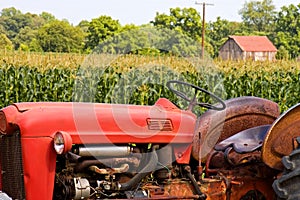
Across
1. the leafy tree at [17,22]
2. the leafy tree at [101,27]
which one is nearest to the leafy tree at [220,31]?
the leafy tree at [101,27]

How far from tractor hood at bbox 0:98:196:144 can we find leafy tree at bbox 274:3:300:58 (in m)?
80.5

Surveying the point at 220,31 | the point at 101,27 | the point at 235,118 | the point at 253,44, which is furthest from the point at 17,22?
the point at 235,118

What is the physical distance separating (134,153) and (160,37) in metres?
6.36

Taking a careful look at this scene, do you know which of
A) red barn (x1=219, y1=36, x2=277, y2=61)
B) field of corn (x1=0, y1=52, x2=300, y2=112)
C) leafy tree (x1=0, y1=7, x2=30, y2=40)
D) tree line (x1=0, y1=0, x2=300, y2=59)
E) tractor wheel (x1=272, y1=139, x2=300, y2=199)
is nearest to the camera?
tractor wheel (x1=272, y1=139, x2=300, y2=199)

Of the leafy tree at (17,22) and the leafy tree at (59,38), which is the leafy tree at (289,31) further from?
the leafy tree at (17,22)

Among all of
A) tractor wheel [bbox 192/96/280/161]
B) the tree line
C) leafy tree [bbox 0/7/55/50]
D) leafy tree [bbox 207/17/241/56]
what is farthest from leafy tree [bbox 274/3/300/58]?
tractor wheel [bbox 192/96/280/161]

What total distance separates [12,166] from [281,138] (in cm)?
215

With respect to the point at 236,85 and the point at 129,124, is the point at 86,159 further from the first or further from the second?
the point at 236,85

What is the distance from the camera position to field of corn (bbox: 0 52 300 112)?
12695 millimetres

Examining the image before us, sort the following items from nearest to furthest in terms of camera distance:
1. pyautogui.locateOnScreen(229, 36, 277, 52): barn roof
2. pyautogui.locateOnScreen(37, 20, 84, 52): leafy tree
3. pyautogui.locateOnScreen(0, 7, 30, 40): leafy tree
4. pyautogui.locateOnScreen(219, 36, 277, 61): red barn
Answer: pyautogui.locateOnScreen(37, 20, 84, 52): leafy tree, pyautogui.locateOnScreen(219, 36, 277, 61): red barn, pyautogui.locateOnScreen(229, 36, 277, 52): barn roof, pyautogui.locateOnScreen(0, 7, 30, 40): leafy tree

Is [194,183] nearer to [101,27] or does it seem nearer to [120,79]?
[120,79]

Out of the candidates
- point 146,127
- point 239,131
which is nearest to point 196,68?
point 239,131

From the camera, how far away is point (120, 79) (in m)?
13.3

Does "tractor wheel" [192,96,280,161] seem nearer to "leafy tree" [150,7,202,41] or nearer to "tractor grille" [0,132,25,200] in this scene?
"tractor grille" [0,132,25,200]
